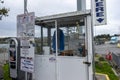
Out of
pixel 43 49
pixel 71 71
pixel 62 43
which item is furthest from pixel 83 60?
pixel 43 49

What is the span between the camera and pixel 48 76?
956 centimetres

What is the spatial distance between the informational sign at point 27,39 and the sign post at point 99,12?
2.39 metres

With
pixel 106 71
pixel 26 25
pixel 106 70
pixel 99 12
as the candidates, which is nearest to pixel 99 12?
pixel 99 12

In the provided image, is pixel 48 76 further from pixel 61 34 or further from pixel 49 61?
pixel 61 34

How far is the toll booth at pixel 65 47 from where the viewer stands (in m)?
8.48

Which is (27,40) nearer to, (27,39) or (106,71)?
(27,39)

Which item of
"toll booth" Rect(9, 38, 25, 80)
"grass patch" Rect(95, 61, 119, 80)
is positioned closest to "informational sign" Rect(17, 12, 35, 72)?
"toll booth" Rect(9, 38, 25, 80)

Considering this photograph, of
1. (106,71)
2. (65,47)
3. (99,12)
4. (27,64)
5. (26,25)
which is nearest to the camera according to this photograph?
(99,12)

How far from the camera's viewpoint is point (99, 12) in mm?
8117

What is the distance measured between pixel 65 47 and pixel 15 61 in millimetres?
2266

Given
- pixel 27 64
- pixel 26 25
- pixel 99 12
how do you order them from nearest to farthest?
pixel 99 12 → pixel 27 64 → pixel 26 25

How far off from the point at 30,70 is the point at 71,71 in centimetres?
156

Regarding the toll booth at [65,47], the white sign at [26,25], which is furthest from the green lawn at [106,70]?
the white sign at [26,25]

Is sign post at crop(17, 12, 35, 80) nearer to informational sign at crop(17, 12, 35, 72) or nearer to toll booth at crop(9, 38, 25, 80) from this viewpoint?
informational sign at crop(17, 12, 35, 72)
